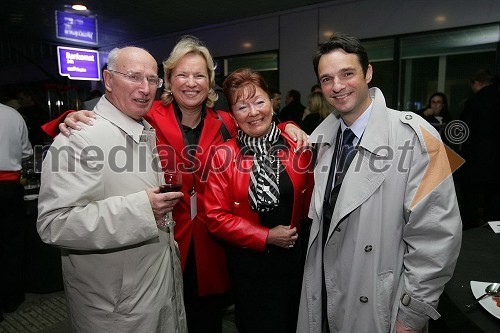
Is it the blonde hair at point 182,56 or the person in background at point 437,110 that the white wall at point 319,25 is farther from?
the blonde hair at point 182,56

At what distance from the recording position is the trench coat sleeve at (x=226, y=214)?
5.75 ft

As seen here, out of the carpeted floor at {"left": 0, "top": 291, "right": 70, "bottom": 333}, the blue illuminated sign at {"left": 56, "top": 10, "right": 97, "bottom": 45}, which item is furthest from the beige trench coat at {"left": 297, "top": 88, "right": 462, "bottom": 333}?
the blue illuminated sign at {"left": 56, "top": 10, "right": 97, "bottom": 45}

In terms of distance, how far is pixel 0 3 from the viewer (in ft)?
22.4

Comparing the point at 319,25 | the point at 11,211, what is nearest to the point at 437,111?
the point at 319,25

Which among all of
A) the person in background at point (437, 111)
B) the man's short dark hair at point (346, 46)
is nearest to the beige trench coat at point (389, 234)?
the man's short dark hair at point (346, 46)

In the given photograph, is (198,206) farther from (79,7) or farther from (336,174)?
(79,7)

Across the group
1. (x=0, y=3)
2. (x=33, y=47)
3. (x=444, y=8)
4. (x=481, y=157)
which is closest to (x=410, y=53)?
(x=444, y=8)

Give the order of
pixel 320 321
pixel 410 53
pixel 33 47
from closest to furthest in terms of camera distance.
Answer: pixel 320 321, pixel 410 53, pixel 33 47

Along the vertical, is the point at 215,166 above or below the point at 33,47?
below

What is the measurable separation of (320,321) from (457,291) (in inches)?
23.4

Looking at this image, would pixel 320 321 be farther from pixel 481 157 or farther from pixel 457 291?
pixel 481 157

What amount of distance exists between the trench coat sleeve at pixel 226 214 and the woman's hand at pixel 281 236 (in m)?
0.03

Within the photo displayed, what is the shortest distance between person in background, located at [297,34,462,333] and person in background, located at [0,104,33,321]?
290 cm

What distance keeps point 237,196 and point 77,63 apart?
8449 millimetres
